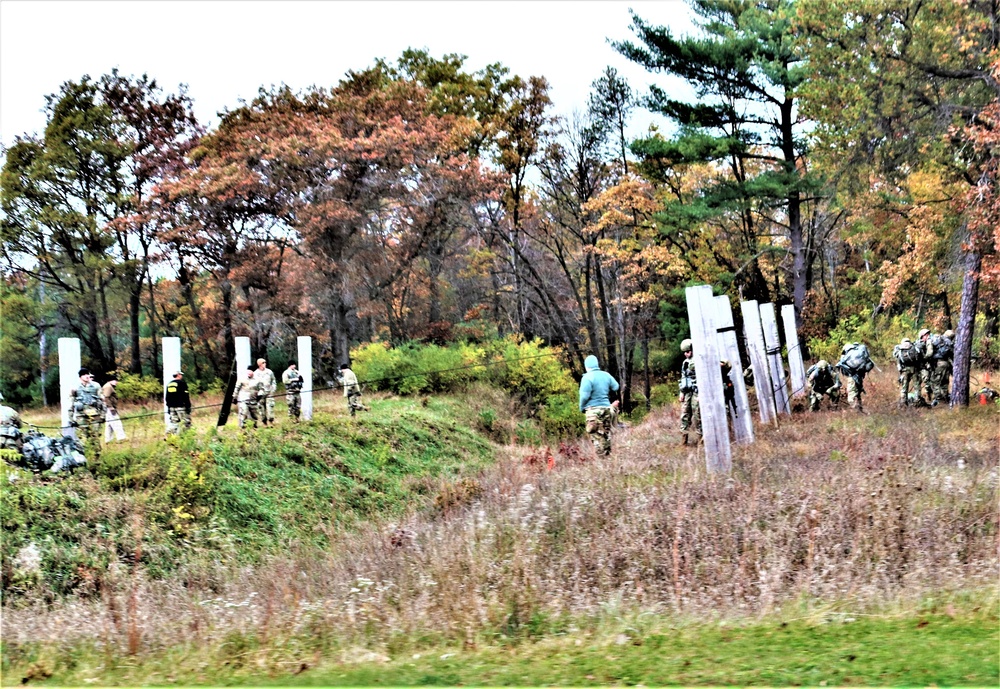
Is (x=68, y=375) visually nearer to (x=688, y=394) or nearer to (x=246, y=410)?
(x=246, y=410)

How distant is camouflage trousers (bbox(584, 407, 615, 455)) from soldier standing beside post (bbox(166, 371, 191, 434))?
7969mm

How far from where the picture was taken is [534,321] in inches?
1384

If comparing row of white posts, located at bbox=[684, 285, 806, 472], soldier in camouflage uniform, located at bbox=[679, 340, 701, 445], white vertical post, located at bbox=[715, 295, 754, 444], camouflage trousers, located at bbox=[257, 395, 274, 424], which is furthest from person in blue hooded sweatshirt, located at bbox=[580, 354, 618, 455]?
camouflage trousers, located at bbox=[257, 395, 274, 424]

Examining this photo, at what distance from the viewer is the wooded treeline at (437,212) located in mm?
28219

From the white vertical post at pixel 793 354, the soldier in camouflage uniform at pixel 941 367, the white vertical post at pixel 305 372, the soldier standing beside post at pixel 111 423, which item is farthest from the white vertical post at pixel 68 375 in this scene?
the soldier in camouflage uniform at pixel 941 367

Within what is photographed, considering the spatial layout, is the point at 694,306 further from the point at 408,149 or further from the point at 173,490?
the point at 408,149

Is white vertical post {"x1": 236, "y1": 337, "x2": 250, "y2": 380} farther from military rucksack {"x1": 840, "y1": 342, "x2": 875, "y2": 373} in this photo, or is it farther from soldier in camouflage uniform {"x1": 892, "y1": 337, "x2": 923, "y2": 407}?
soldier in camouflage uniform {"x1": 892, "y1": 337, "x2": 923, "y2": 407}

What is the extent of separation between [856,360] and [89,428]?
15.9m

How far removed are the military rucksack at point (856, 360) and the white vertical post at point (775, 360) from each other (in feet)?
4.79

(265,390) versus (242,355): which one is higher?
Answer: (242,355)

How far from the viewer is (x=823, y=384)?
20.1 meters

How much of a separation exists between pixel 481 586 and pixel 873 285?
29.9 meters

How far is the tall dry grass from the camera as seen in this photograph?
→ 668 centimetres

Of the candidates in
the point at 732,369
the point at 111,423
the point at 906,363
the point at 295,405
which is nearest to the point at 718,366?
the point at 732,369
